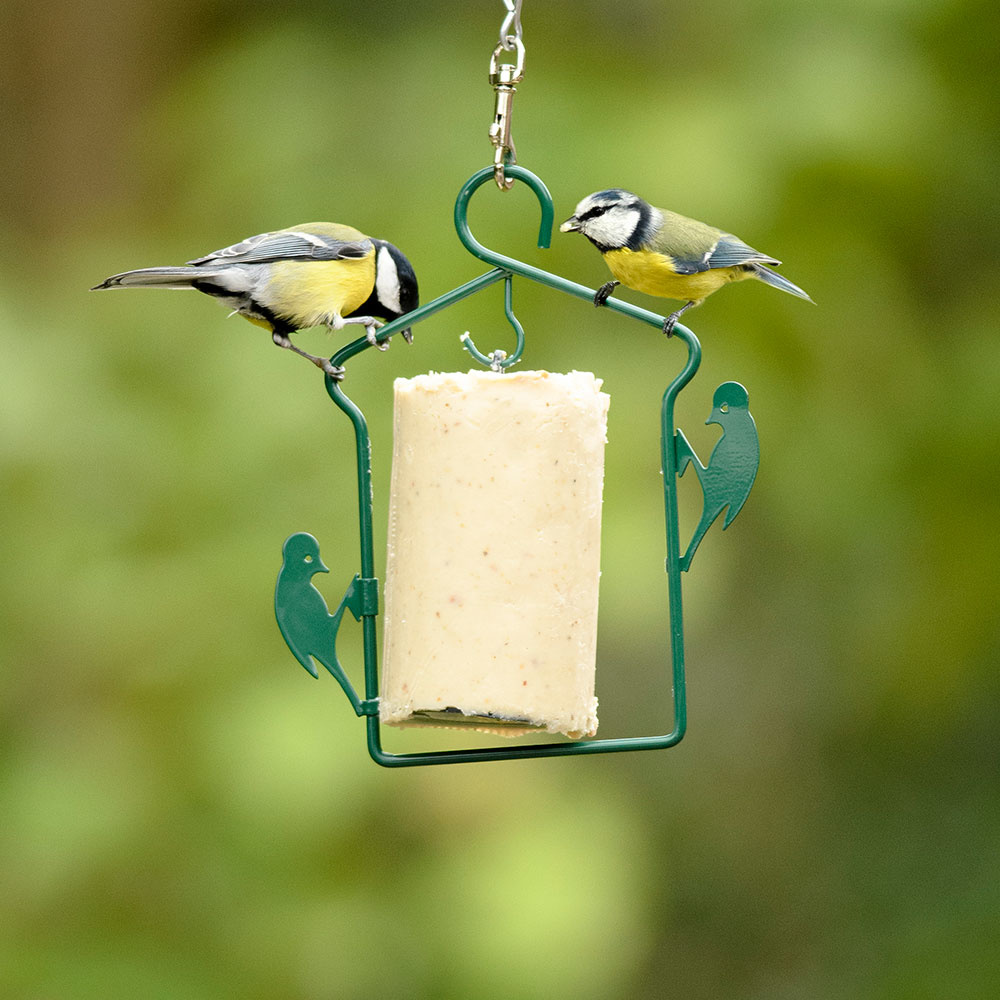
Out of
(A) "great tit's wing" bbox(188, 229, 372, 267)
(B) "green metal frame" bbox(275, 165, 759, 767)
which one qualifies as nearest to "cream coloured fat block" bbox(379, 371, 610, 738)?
(B) "green metal frame" bbox(275, 165, 759, 767)

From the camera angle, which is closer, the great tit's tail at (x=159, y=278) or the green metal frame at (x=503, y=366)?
the great tit's tail at (x=159, y=278)

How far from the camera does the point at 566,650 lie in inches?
71.1

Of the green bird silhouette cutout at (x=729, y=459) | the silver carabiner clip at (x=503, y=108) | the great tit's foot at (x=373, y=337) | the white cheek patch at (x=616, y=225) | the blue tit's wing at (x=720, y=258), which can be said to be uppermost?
the silver carabiner clip at (x=503, y=108)

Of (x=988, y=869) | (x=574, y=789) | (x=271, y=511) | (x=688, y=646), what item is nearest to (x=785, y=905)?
(x=988, y=869)

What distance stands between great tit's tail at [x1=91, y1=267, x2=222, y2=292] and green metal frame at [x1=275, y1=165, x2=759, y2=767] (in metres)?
0.22

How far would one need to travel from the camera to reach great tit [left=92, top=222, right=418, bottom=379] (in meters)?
1.92

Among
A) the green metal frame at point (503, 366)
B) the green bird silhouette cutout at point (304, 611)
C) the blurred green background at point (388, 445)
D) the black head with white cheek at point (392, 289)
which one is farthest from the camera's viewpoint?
the blurred green background at point (388, 445)

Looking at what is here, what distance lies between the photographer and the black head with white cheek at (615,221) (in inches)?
75.2

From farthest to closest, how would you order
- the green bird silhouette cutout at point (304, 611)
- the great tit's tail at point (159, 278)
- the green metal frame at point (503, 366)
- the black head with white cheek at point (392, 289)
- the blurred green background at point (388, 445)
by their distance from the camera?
the blurred green background at point (388, 445) → the black head with white cheek at point (392, 289) → the green bird silhouette cutout at point (304, 611) → the green metal frame at point (503, 366) → the great tit's tail at point (159, 278)

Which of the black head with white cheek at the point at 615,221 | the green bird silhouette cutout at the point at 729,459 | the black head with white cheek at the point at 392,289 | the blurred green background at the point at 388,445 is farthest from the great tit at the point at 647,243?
the blurred green background at the point at 388,445

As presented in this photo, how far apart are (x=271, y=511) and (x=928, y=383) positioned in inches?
60.0

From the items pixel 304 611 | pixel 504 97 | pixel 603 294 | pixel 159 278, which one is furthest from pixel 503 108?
pixel 304 611

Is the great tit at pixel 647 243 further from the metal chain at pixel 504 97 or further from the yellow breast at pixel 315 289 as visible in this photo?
the yellow breast at pixel 315 289

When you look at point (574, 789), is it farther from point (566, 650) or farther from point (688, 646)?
point (566, 650)
